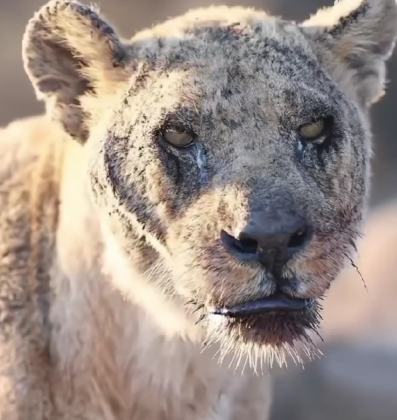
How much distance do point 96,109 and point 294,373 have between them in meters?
2.37

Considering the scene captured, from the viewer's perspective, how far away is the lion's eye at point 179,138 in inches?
68.5

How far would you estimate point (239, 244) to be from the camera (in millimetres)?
1599

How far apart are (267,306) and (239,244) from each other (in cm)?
14

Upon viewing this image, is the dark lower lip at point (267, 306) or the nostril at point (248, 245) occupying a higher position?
the nostril at point (248, 245)

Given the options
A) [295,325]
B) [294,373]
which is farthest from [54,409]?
[294,373]

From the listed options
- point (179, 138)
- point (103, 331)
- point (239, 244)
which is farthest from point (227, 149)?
point (103, 331)

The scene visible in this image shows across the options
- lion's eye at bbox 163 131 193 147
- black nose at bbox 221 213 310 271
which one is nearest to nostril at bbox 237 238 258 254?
black nose at bbox 221 213 310 271

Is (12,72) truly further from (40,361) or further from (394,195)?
(40,361)

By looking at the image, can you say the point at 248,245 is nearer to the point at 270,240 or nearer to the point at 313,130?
the point at 270,240

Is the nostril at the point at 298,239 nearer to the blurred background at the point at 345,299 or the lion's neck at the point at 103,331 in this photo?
the lion's neck at the point at 103,331

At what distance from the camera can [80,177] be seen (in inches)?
78.7

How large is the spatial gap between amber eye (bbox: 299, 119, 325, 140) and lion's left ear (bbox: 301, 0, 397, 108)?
218mm

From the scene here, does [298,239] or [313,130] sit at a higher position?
[313,130]

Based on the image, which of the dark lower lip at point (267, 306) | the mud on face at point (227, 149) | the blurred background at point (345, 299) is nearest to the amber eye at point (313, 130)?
the mud on face at point (227, 149)
